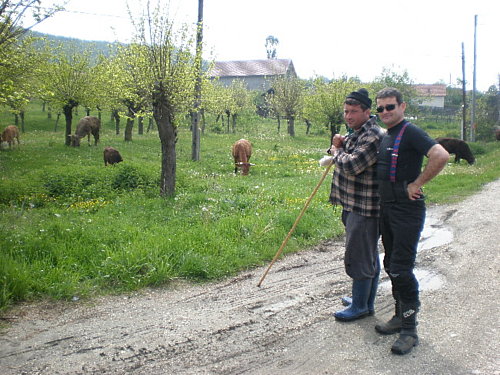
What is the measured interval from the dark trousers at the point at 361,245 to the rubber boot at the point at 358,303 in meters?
0.11

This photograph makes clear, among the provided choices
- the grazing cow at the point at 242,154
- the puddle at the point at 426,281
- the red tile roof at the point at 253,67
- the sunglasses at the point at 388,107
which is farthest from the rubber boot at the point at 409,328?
the red tile roof at the point at 253,67

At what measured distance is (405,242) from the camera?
163 inches

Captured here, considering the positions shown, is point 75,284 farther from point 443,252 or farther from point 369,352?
point 443,252

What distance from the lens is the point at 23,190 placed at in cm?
1129

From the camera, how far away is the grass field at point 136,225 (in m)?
5.69

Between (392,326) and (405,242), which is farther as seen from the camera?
(392,326)

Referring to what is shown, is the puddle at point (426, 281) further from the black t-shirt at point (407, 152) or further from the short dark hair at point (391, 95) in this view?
the short dark hair at point (391, 95)

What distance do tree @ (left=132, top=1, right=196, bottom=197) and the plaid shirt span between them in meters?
6.93

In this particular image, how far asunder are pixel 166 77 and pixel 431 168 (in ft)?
26.3

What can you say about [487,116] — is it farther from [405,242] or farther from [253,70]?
[405,242]

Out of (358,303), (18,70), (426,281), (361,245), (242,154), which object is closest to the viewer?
(361,245)

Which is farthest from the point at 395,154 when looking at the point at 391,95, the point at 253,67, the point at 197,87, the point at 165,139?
the point at 253,67

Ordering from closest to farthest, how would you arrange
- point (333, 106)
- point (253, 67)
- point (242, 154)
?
point (242, 154) < point (333, 106) < point (253, 67)

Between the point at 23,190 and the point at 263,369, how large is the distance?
9814 mm
